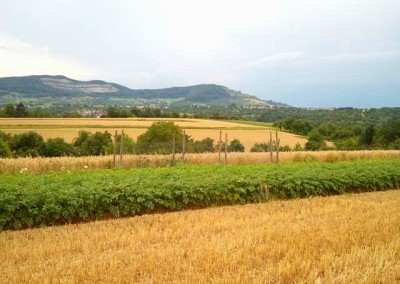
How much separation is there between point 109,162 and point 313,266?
16169mm

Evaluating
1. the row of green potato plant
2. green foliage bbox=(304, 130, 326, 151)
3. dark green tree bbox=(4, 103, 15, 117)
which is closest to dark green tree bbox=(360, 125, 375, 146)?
green foliage bbox=(304, 130, 326, 151)

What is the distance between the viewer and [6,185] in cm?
1058

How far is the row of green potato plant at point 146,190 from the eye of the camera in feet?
33.4

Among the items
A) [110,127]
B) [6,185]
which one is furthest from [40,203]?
[110,127]

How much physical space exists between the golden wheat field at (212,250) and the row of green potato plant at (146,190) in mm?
734

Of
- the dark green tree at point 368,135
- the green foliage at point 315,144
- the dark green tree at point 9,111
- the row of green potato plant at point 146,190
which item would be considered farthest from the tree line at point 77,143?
the dark green tree at point 9,111

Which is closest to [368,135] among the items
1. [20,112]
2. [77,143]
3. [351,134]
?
[351,134]

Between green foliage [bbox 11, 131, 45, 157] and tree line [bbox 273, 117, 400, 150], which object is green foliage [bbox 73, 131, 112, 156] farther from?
tree line [bbox 273, 117, 400, 150]

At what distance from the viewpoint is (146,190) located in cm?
1207

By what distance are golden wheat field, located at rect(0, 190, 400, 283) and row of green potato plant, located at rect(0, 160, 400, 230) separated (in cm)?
73

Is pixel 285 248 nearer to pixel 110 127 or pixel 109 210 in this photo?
pixel 109 210

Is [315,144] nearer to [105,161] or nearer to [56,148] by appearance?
[56,148]

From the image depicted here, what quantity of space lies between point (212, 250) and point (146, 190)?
5306mm

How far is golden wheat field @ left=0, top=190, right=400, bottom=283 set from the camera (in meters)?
5.99
